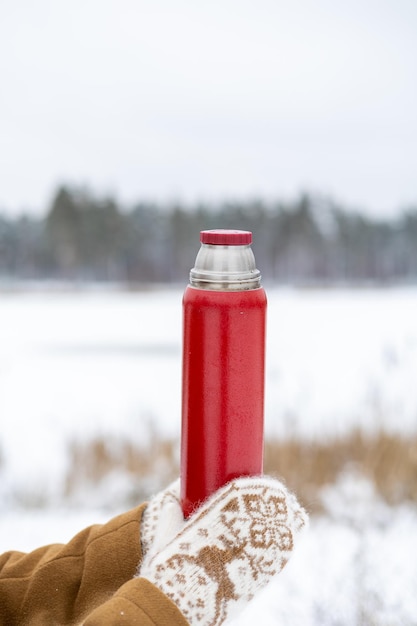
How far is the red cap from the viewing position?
1174 mm

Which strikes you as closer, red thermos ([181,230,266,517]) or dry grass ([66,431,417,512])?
red thermos ([181,230,266,517])

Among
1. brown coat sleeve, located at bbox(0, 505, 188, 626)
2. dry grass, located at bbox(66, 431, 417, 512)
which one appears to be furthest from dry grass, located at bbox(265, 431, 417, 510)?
brown coat sleeve, located at bbox(0, 505, 188, 626)

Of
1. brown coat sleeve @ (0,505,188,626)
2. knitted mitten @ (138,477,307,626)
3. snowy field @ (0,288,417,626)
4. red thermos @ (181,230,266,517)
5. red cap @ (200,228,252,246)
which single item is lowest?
snowy field @ (0,288,417,626)

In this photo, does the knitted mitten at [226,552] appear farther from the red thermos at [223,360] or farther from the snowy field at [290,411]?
the snowy field at [290,411]

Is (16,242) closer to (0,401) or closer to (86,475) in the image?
(0,401)

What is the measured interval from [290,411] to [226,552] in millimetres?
2524

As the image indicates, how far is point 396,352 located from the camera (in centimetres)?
325

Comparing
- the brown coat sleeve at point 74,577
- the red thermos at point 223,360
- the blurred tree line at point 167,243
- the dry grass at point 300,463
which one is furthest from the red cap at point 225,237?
the blurred tree line at point 167,243

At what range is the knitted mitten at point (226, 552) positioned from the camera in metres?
1.11

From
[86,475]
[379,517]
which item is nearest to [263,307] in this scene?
[379,517]

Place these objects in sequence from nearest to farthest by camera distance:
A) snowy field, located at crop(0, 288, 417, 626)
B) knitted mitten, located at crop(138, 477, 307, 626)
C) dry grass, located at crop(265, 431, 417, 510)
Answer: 1. knitted mitten, located at crop(138, 477, 307, 626)
2. snowy field, located at crop(0, 288, 417, 626)
3. dry grass, located at crop(265, 431, 417, 510)

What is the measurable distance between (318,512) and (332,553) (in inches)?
15.9

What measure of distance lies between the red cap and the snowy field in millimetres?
1475

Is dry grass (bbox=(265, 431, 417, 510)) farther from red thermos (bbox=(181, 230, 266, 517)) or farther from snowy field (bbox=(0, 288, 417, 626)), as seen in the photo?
red thermos (bbox=(181, 230, 266, 517))
